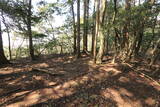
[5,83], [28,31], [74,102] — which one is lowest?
[74,102]

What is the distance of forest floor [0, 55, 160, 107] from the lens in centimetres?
453

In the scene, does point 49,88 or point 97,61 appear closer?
point 49,88

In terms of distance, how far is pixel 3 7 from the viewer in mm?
8078

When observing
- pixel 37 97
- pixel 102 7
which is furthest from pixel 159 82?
pixel 37 97

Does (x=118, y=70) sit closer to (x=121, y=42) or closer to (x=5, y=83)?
(x=121, y=42)

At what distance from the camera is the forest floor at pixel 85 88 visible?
453 cm

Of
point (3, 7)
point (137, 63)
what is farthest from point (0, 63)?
point (137, 63)

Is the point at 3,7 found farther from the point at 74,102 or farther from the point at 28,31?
the point at 74,102

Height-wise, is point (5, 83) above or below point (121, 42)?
below

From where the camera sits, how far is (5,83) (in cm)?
574

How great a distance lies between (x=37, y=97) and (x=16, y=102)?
0.71 metres

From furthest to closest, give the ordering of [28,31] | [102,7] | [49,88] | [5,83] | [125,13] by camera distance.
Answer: [28,31], [102,7], [125,13], [5,83], [49,88]

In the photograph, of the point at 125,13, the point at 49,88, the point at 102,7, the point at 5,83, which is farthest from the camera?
the point at 102,7

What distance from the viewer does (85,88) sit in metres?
5.29
